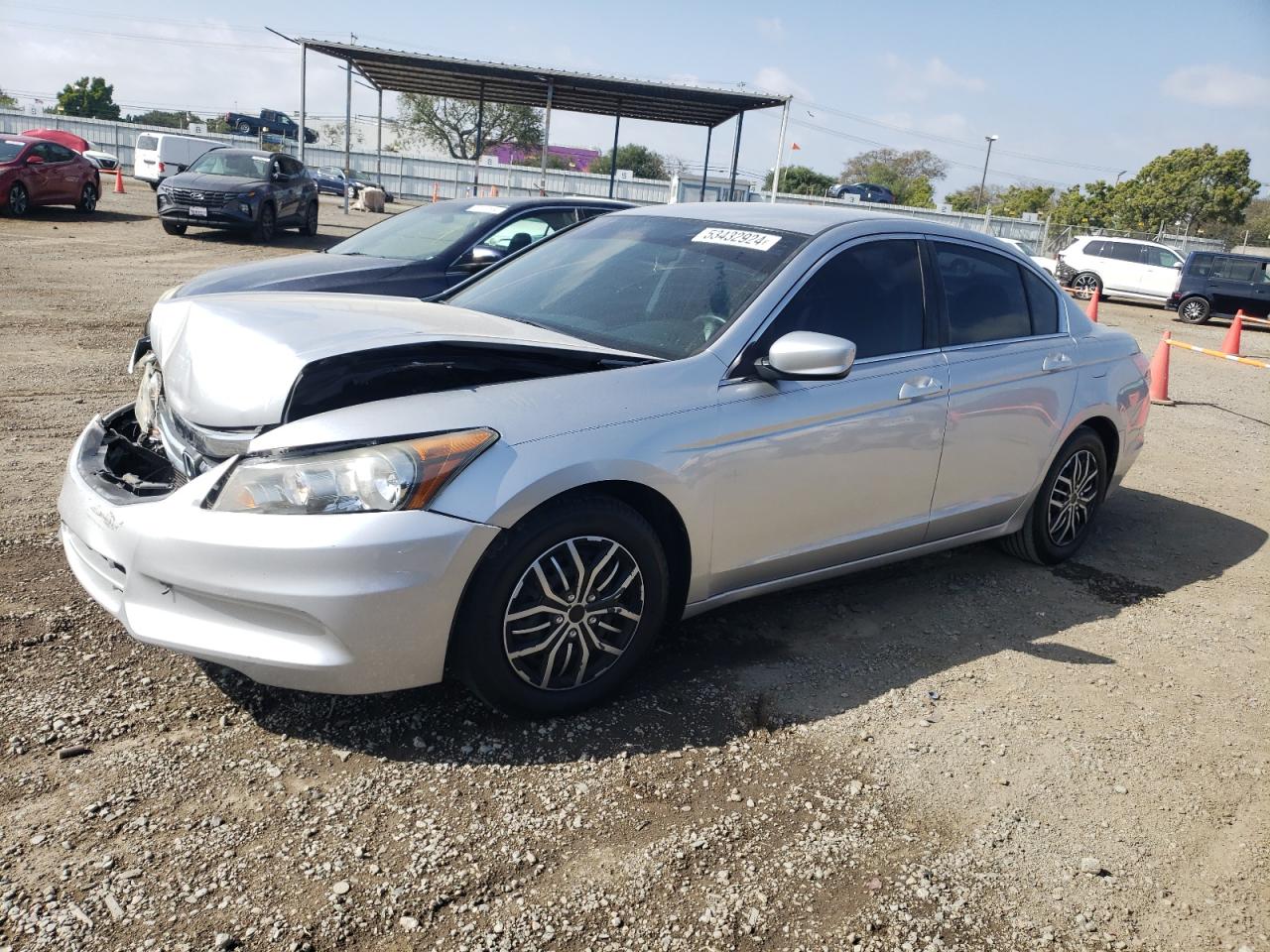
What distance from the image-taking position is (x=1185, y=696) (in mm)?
3939

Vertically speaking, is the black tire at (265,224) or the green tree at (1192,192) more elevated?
the green tree at (1192,192)

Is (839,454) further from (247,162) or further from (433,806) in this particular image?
(247,162)

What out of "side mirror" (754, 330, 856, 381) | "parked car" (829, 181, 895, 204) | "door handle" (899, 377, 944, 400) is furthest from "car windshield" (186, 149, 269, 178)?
"parked car" (829, 181, 895, 204)

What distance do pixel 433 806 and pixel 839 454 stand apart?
1.90 m

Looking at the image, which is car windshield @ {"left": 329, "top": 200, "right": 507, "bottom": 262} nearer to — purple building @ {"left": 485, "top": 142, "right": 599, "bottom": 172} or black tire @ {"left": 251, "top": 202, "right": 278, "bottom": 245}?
black tire @ {"left": 251, "top": 202, "right": 278, "bottom": 245}

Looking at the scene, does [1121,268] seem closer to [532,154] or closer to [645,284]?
[645,284]

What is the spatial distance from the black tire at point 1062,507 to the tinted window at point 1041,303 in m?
0.55

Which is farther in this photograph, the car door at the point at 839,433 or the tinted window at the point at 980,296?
the tinted window at the point at 980,296

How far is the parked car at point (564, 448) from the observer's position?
2820 millimetres

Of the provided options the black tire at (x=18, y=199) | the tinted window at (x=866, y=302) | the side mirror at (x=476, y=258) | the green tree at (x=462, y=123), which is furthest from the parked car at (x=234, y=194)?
the green tree at (x=462, y=123)

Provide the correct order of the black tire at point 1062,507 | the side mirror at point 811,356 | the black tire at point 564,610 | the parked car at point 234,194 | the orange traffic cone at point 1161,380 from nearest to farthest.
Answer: the black tire at point 564,610 < the side mirror at point 811,356 < the black tire at point 1062,507 < the orange traffic cone at point 1161,380 < the parked car at point 234,194

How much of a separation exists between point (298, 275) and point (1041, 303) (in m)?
5.20

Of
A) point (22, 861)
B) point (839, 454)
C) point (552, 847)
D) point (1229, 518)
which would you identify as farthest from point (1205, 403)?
point (22, 861)

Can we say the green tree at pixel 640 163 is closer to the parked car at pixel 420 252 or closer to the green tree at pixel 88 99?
the green tree at pixel 88 99
